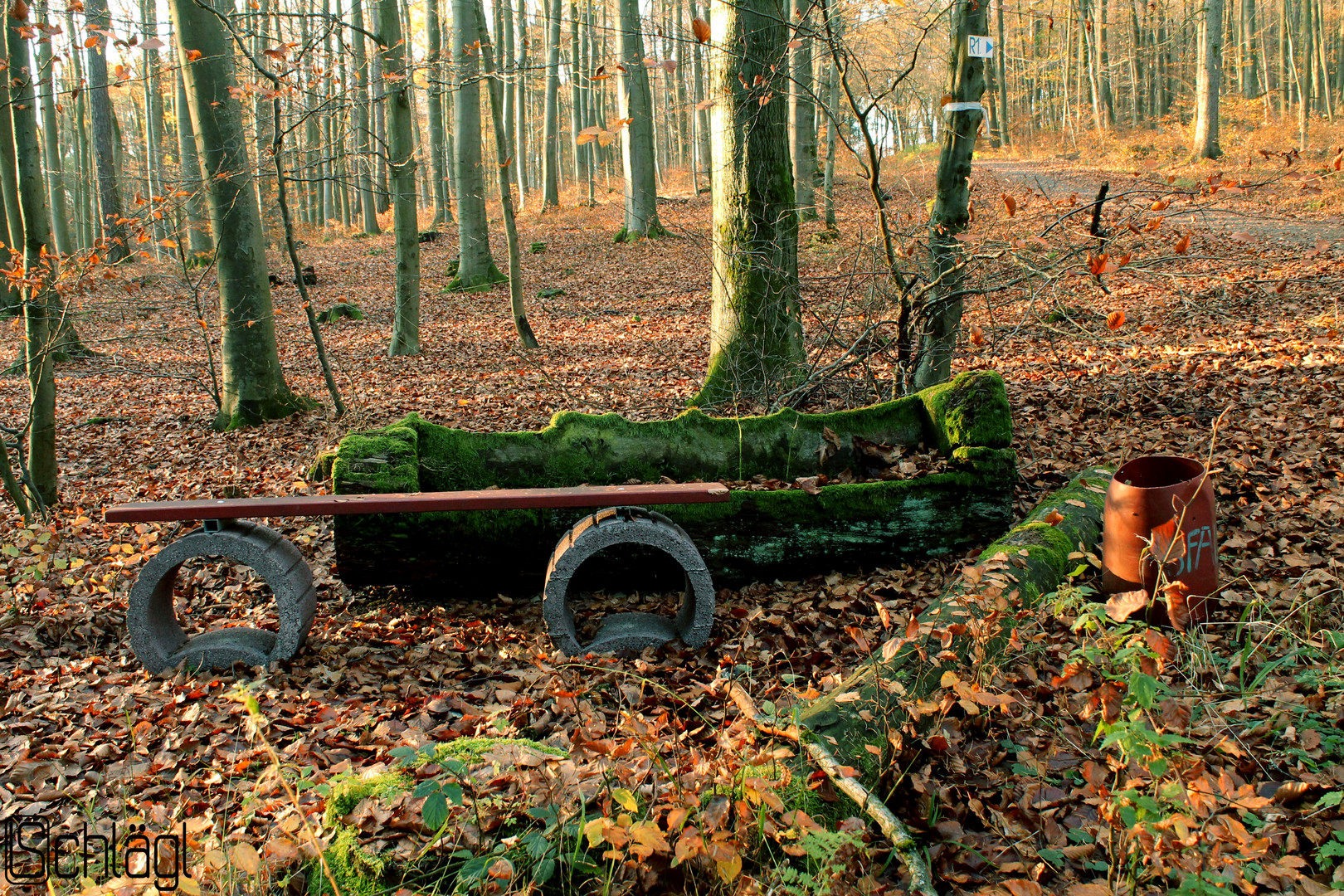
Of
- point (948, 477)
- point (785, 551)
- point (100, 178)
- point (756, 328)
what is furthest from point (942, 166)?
point (100, 178)

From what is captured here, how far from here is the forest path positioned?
12047 mm

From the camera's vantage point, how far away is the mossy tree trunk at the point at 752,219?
6656 millimetres

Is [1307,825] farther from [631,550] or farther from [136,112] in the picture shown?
[136,112]

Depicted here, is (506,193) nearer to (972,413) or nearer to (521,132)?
(972,413)

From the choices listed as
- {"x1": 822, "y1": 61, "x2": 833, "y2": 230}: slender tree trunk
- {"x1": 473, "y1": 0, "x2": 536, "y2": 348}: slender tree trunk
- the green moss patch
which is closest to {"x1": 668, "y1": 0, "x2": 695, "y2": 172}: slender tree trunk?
{"x1": 822, "y1": 61, "x2": 833, "y2": 230}: slender tree trunk

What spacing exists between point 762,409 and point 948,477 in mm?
2353

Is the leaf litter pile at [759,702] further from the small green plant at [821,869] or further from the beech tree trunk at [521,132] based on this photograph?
the beech tree trunk at [521,132]

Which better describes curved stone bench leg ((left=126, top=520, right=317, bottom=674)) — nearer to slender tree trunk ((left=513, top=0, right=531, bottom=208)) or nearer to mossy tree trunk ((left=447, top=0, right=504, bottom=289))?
mossy tree trunk ((left=447, top=0, right=504, bottom=289))

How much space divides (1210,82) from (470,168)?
1745 cm

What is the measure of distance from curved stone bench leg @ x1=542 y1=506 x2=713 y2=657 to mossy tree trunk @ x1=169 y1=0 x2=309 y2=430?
5535 millimetres

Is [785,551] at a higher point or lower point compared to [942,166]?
lower

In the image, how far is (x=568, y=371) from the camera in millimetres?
9586

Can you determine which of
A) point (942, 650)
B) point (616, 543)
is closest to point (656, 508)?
point (616, 543)

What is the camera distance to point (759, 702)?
3.53 m
